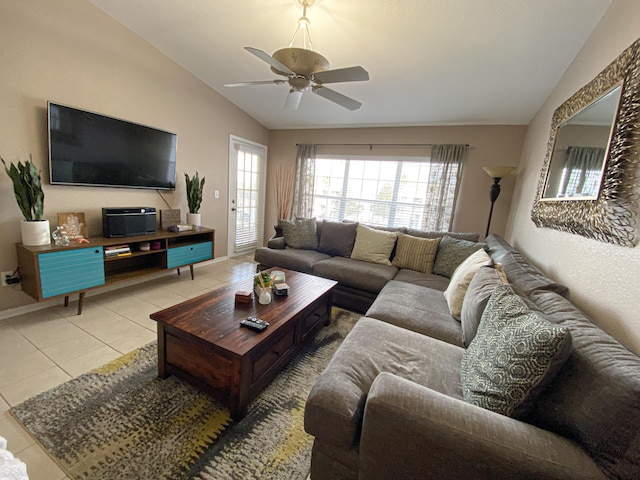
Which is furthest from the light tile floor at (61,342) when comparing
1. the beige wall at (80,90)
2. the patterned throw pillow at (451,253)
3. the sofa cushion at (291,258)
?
the patterned throw pillow at (451,253)

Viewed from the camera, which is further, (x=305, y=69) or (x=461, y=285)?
(x=461, y=285)

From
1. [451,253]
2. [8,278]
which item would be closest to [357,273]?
[451,253]

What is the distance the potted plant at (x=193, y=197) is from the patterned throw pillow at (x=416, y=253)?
8.53 ft

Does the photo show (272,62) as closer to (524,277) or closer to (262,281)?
(262,281)

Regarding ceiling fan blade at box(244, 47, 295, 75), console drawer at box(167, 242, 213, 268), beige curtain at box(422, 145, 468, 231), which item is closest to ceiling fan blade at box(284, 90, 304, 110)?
ceiling fan blade at box(244, 47, 295, 75)

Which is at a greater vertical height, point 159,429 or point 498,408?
point 498,408

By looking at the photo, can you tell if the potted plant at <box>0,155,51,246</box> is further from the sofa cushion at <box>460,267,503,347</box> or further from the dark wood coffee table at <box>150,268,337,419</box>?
the sofa cushion at <box>460,267,503,347</box>

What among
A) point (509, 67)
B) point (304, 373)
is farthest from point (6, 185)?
point (509, 67)

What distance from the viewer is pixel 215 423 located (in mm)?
1408

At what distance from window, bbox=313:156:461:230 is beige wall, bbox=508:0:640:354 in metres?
Result: 1.14

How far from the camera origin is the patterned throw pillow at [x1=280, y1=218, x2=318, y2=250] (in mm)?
Answer: 3584

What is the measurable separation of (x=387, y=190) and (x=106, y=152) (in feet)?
11.7

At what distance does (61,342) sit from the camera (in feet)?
6.46

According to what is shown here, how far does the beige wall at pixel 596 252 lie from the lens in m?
1.08
